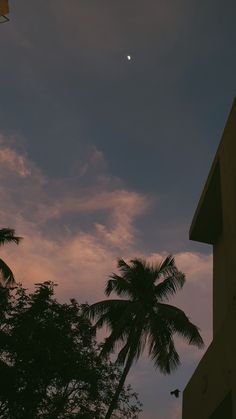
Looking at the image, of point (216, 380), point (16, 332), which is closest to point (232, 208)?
point (216, 380)

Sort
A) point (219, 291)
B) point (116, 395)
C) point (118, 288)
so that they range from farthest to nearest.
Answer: point (118, 288) < point (116, 395) < point (219, 291)

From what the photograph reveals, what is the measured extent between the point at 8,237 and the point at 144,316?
29.4 ft

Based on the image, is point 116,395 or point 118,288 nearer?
point 116,395

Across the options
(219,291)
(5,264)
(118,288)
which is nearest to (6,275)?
(5,264)

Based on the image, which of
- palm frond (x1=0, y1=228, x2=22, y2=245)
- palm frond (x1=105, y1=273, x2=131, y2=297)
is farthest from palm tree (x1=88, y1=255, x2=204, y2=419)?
palm frond (x1=0, y1=228, x2=22, y2=245)

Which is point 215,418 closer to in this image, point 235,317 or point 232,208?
point 235,317

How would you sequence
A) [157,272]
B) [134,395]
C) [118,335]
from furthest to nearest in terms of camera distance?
[157,272]
[118,335]
[134,395]

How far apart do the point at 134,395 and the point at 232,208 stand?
39.0ft

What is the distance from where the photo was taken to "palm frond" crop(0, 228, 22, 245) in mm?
24938

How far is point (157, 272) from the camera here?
2323cm

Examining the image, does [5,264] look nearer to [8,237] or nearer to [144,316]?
[8,237]

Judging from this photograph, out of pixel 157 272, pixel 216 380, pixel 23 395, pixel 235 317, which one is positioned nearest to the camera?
pixel 235 317

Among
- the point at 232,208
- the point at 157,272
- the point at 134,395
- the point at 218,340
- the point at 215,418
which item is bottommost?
the point at 215,418

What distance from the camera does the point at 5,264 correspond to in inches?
942
